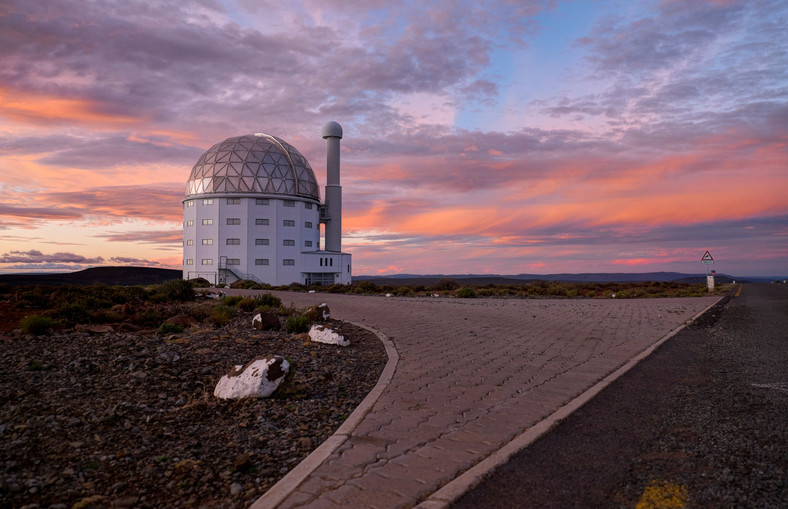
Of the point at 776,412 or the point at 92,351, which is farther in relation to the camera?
the point at 92,351

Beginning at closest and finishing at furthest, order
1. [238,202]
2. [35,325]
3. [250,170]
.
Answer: [35,325] → [238,202] → [250,170]

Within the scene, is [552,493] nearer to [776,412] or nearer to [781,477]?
[781,477]

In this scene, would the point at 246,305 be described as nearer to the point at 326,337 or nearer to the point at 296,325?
the point at 296,325

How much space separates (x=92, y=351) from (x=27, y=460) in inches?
140

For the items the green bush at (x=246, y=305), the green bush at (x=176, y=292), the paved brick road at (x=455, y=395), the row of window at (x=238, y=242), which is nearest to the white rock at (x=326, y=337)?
the paved brick road at (x=455, y=395)

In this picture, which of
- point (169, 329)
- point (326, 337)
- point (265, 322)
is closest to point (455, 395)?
point (326, 337)

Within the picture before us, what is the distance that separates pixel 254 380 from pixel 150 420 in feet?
3.70

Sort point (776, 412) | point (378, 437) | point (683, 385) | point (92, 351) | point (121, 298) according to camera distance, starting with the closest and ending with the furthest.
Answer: point (378, 437) → point (776, 412) → point (683, 385) → point (92, 351) → point (121, 298)

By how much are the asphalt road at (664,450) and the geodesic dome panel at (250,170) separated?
46310 mm

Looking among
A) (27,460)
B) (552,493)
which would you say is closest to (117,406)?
(27,460)

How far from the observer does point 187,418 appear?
5.05 m

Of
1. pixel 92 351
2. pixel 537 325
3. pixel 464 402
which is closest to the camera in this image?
pixel 464 402

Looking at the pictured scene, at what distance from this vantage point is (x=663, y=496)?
10.5 ft

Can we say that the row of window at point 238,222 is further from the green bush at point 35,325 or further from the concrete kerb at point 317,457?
the concrete kerb at point 317,457
